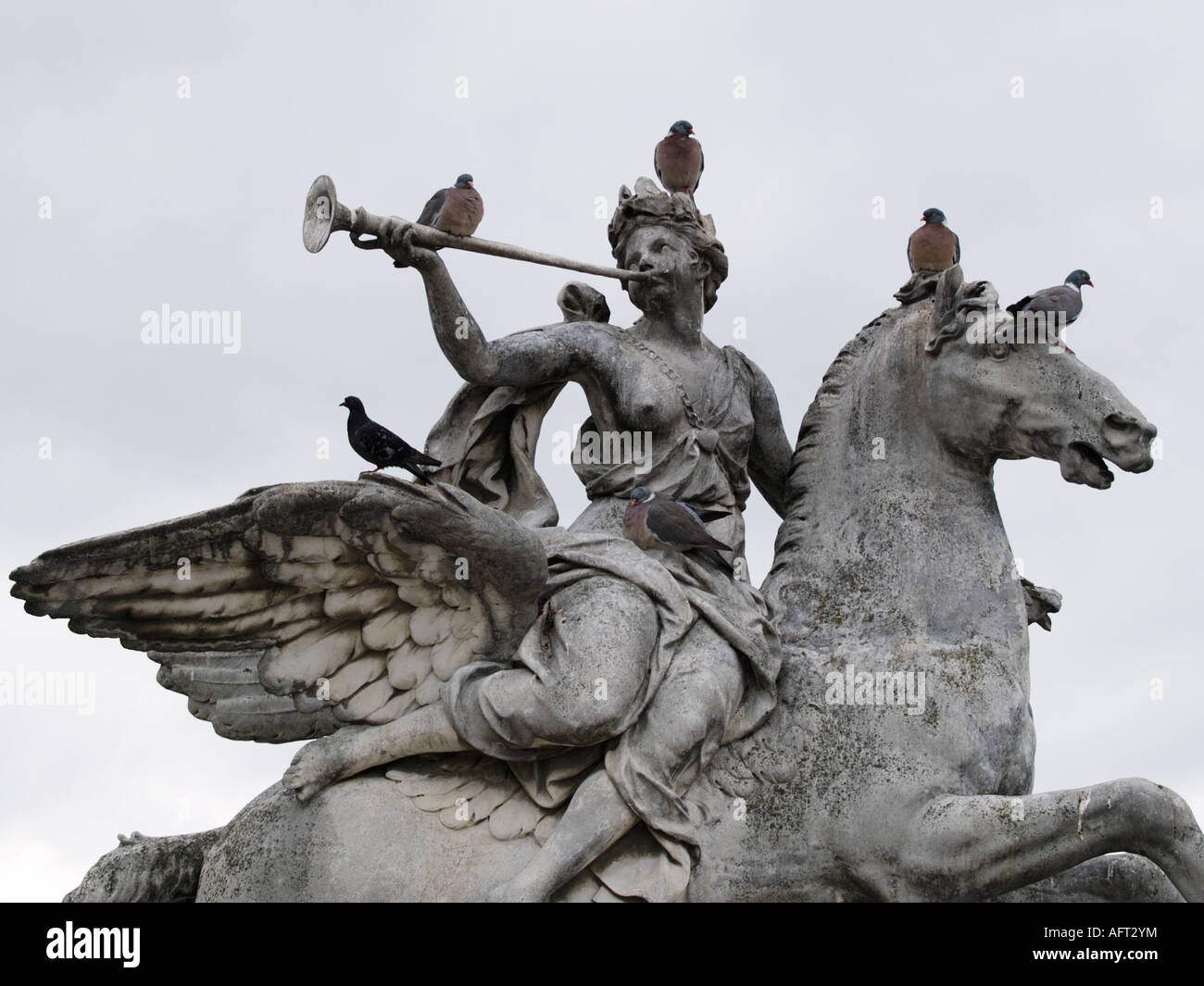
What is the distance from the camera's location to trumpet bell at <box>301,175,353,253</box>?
22.1ft

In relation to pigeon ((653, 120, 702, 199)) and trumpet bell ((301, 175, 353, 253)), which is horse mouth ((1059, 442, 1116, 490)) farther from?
trumpet bell ((301, 175, 353, 253))

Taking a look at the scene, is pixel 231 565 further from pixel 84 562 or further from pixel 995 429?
pixel 995 429

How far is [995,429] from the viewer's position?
7.29 metres

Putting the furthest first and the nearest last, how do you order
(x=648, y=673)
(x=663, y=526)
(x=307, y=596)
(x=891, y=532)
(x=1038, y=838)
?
(x=891, y=532) < (x=663, y=526) < (x=307, y=596) < (x=648, y=673) < (x=1038, y=838)

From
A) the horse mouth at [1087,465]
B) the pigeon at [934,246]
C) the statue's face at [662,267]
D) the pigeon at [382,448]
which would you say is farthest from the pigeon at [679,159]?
the horse mouth at [1087,465]

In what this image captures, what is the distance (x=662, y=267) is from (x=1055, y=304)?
5.46 ft

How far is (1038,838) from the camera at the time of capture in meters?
6.53

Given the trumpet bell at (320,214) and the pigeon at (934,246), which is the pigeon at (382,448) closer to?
the trumpet bell at (320,214)

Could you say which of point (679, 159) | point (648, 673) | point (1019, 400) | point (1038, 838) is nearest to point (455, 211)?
point (679, 159)

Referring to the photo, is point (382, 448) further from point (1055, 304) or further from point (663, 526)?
point (1055, 304)

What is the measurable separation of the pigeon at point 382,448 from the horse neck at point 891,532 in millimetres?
1527

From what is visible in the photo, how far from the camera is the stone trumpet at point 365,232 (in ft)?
22.2

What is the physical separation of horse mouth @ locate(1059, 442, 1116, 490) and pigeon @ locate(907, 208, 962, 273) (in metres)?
1.19
